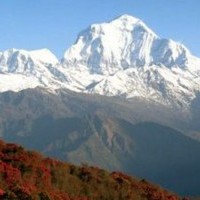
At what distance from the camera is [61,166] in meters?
89.0

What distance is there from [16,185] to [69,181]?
56.4ft

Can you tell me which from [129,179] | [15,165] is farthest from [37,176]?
[129,179]

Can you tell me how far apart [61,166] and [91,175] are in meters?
3.78

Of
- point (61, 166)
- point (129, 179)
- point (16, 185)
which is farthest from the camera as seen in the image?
point (129, 179)

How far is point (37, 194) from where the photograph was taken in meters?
61.8

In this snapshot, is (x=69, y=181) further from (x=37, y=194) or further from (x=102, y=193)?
(x=37, y=194)

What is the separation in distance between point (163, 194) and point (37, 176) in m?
20.2

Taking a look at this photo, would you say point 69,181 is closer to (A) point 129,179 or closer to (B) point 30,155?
(B) point 30,155

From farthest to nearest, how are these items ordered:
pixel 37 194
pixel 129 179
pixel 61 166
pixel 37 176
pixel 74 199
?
pixel 129 179, pixel 61 166, pixel 37 176, pixel 74 199, pixel 37 194

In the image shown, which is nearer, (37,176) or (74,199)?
(74,199)

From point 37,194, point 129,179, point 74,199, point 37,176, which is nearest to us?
point 37,194

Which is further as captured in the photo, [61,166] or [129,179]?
[129,179]

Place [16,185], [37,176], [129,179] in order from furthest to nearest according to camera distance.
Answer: [129,179] < [37,176] < [16,185]

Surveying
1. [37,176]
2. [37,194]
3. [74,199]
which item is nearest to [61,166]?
[37,176]
